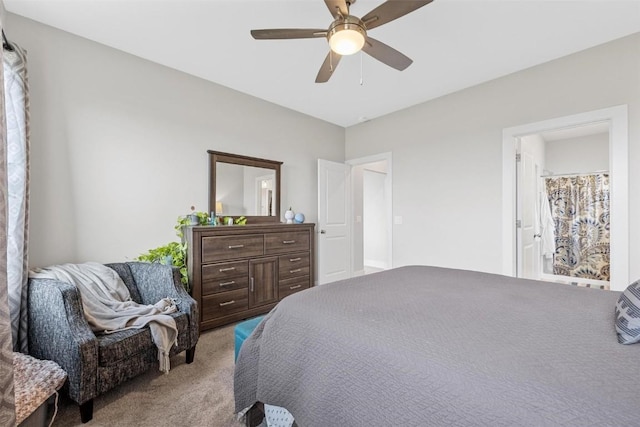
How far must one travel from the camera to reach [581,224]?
466cm

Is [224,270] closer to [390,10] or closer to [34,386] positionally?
[34,386]

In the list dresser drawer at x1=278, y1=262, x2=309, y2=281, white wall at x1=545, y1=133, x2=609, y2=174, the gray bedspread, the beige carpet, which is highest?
white wall at x1=545, y1=133, x2=609, y2=174

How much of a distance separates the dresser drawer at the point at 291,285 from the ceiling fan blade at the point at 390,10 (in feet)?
9.24

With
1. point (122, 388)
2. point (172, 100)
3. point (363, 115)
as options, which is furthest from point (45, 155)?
point (363, 115)

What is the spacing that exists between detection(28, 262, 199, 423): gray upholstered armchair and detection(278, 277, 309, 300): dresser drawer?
1.52m

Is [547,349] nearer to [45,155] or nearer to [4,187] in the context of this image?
[4,187]

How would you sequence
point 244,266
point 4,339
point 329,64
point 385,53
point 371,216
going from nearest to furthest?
point 4,339 < point 385,53 < point 329,64 < point 244,266 < point 371,216

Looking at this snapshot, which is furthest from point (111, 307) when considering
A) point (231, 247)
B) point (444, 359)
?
point (444, 359)

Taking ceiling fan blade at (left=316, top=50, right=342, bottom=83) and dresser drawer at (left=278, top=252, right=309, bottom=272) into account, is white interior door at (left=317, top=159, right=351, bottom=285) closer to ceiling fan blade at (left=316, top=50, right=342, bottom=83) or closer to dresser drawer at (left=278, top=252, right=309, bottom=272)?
dresser drawer at (left=278, top=252, right=309, bottom=272)

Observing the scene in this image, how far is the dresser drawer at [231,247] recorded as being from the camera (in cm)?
281

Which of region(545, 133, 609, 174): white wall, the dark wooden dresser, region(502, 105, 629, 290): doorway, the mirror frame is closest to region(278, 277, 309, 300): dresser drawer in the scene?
the dark wooden dresser

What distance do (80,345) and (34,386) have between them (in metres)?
0.23

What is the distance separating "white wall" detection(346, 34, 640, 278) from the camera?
8.08 feet

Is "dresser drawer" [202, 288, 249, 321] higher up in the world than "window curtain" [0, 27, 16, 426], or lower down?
lower down
